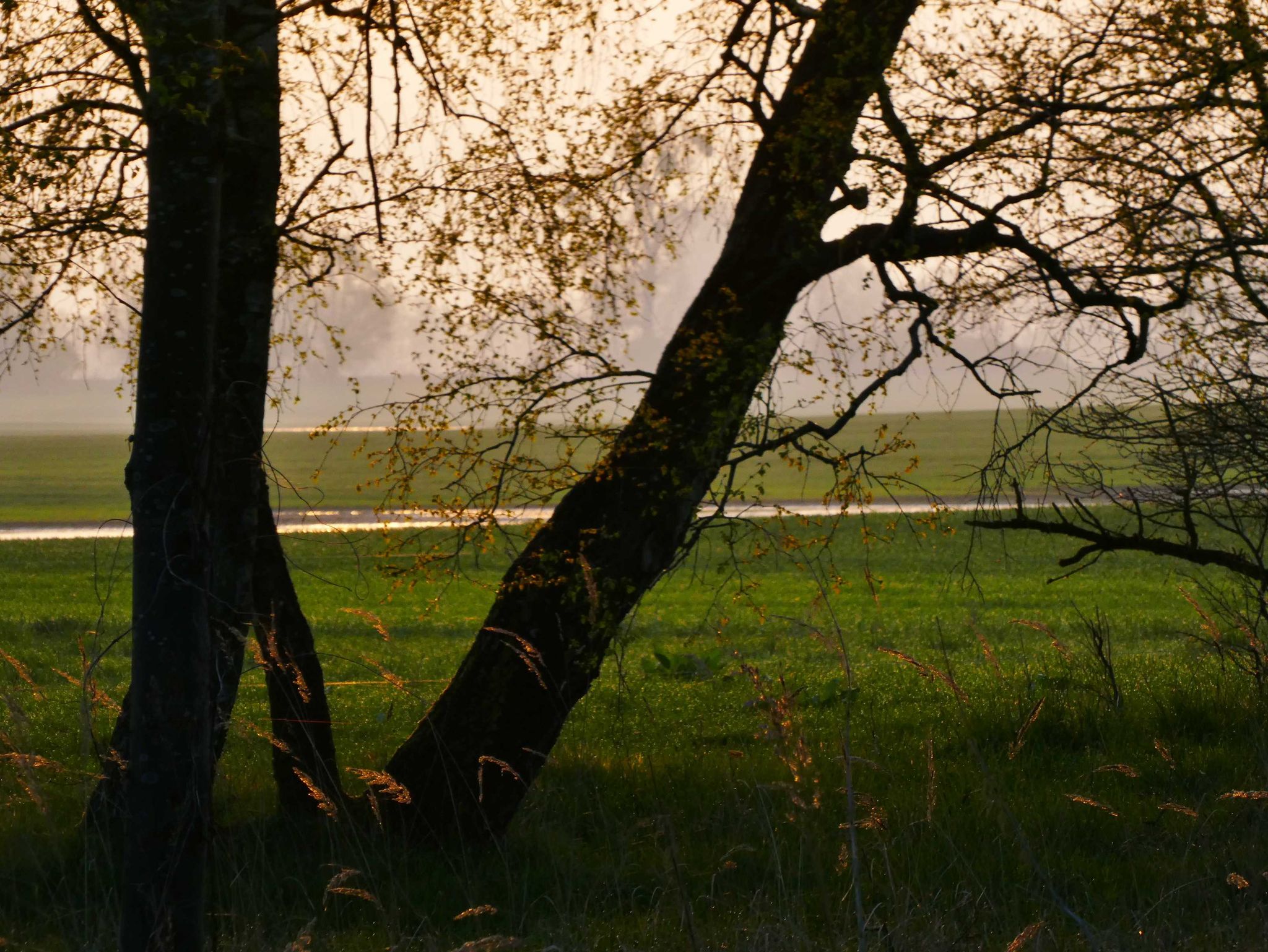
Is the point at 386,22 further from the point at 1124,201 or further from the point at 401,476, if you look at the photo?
the point at 1124,201

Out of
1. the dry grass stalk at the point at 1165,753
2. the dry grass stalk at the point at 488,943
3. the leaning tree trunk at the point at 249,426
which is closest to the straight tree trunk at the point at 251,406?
the leaning tree trunk at the point at 249,426

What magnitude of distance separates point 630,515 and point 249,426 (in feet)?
6.42

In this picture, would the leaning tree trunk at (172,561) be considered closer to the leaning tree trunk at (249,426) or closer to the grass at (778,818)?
the grass at (778,818)

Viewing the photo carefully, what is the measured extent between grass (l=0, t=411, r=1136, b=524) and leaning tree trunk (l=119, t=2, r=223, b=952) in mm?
709

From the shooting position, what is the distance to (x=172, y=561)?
11.6 feet

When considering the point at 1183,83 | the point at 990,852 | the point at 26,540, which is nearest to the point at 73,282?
the point at 990,852

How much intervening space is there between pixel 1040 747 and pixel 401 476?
437 cm

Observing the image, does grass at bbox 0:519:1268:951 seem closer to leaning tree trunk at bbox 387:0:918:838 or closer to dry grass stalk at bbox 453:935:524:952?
dry grass stalk at bbox 453:935:524:952

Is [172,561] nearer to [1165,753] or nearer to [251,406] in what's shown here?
[251,406]

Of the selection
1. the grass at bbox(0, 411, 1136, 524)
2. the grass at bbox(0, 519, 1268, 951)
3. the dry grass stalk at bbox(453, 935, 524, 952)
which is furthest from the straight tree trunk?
the dry grass stalk at bbox(453, 935, 524, 952)

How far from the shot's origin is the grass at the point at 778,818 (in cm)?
396

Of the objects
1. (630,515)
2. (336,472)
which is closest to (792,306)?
(630,515)

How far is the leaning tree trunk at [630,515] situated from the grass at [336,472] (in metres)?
0.50

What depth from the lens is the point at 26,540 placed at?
2945 centimetres
